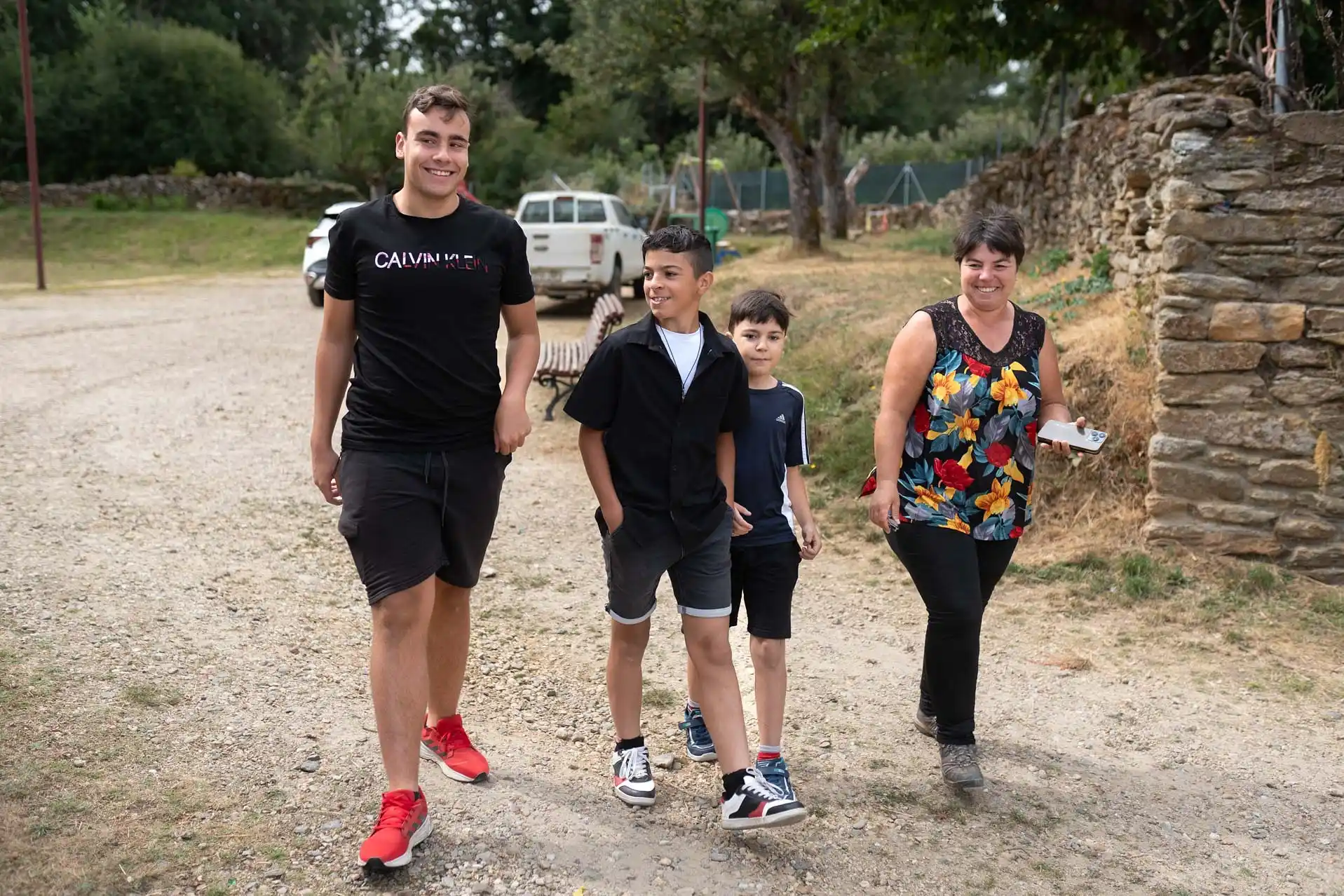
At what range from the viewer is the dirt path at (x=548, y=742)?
316cm

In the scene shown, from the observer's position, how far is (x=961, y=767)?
3.63 m

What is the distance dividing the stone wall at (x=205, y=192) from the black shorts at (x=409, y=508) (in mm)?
32690

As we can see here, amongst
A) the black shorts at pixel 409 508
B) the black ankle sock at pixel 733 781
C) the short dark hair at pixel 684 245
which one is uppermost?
the short dark hair at pixel 684 245

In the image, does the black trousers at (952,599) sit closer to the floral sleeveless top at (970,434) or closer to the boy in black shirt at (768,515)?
the floral sleeveless top at (970,434)

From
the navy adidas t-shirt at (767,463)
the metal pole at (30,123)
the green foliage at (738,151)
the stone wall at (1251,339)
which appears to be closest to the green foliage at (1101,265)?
the stone wall at (1251,339)

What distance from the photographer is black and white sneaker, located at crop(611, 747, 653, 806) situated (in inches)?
137

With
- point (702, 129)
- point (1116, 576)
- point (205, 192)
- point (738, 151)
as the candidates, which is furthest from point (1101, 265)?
point (205, 192)

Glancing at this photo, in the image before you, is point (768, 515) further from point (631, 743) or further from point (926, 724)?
point (926, 724)

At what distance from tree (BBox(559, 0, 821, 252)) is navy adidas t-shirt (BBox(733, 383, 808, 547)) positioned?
45.0ft

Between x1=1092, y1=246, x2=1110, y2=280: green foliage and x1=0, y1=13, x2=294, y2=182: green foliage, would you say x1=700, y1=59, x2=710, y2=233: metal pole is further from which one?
x1=0, y1=13, x2=294, y2=182: green foliage

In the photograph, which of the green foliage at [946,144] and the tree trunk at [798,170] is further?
the green foliage at [946,144]

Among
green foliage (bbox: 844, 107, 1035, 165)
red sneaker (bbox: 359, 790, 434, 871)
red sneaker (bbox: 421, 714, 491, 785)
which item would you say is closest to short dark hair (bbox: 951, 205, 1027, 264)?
red sneaker (bbox: 421, 714, 491, 785)

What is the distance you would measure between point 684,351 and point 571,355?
259 inches

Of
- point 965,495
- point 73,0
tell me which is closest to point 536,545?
point 965,495
